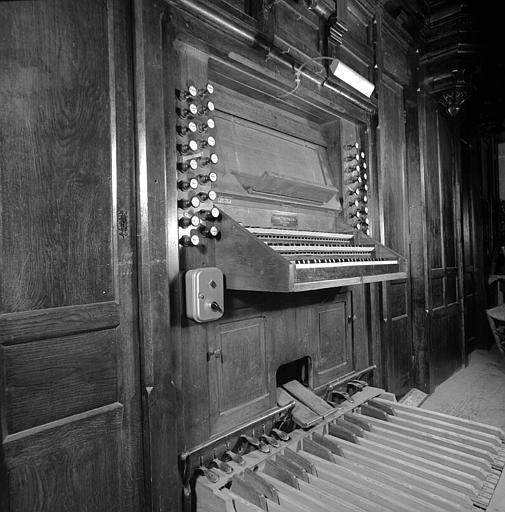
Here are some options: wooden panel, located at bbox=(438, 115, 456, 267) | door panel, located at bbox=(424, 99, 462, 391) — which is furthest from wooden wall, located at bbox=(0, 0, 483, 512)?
wooden panel, located at bbox=(438, 115, 456, 267)

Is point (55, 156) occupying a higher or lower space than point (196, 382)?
higher

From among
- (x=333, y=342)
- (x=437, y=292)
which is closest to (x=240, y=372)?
(x=333, y=342)

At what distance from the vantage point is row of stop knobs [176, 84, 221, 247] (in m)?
2.12

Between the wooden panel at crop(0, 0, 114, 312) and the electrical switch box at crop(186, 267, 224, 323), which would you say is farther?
the electrical switch box at crop(186, 267, 224, 323)

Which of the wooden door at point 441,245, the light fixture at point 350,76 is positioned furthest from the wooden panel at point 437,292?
the light fixture at point 350,76

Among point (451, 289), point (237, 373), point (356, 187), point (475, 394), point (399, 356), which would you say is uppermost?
point (356, 187)

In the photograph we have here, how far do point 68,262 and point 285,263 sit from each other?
944mm

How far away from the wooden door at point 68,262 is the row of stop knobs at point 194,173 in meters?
0.31

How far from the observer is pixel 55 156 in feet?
5.40

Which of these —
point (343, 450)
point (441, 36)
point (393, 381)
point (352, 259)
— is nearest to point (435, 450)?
point (343, 450)

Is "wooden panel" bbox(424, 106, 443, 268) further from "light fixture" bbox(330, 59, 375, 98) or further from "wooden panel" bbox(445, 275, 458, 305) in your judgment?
"light fixture" bbox(330, 59, 375, 98)

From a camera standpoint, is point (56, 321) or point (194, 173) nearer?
point (56, 321)

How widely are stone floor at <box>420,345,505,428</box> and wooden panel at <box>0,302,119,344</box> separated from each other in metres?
3.46

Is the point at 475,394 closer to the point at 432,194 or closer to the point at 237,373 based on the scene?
the point at 432,194
